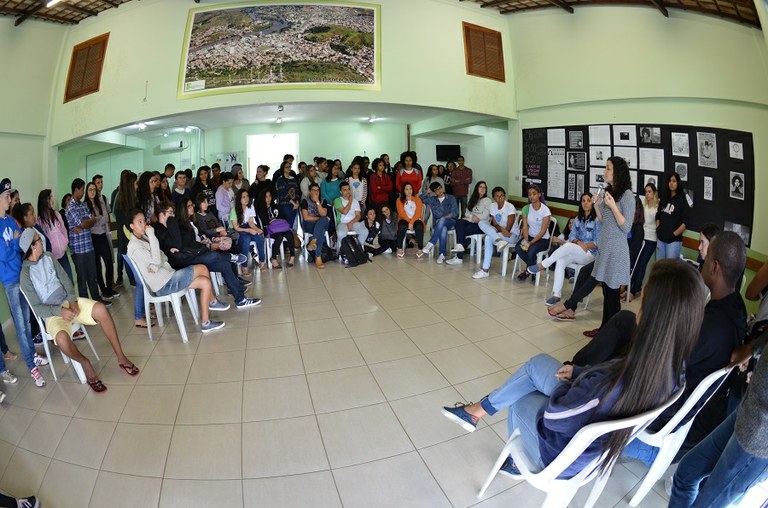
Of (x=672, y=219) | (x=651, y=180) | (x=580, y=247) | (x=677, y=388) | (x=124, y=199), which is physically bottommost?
(x=677, y=388)

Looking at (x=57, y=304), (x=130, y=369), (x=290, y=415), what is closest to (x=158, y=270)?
(x=57, y=304)

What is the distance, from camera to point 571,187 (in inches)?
218

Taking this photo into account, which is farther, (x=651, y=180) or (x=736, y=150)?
(x=651, y=180)

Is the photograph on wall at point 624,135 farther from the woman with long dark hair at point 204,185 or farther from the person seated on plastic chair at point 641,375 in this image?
the woman with long dark hair at point 204,185

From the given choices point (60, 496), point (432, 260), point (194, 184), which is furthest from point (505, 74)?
point (60, 496)

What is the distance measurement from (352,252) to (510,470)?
170 inches

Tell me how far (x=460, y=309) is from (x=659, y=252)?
2.36m

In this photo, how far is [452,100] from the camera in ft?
22.4

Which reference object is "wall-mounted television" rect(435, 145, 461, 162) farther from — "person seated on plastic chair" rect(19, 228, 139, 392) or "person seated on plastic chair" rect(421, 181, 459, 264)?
"person seated on plastic chair" rect(19, 228, 139, 392)

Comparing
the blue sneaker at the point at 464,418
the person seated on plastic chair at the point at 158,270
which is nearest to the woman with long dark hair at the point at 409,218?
the person seated on plastic chair at the point at 158,270

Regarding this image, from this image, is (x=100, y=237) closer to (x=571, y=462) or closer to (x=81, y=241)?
(x=81, y=241)

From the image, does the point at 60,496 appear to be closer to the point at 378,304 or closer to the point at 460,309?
the point at 378,304

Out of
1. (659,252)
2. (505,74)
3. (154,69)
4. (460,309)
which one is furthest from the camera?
(505,74)

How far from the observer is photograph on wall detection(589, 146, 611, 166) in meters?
4.82
